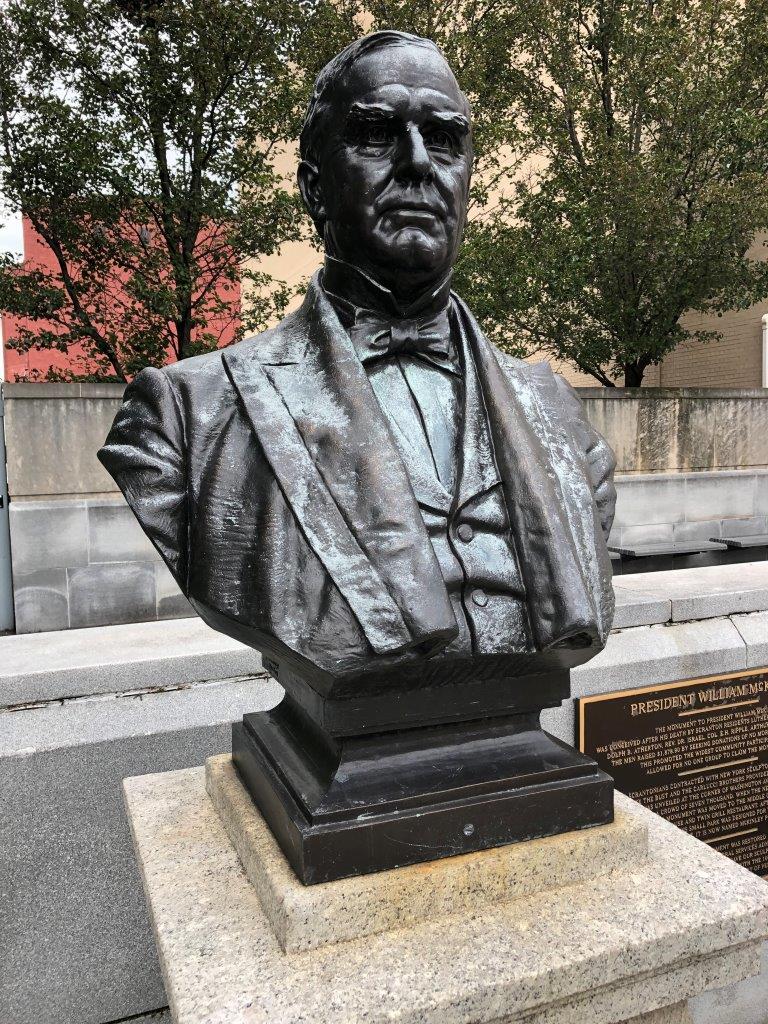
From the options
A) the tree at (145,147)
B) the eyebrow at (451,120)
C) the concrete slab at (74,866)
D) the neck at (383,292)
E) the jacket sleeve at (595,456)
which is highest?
the tree at (145,147)

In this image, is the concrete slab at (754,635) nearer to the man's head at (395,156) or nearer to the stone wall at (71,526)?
the man's head at (395,156)

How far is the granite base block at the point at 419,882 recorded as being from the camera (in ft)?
5.49

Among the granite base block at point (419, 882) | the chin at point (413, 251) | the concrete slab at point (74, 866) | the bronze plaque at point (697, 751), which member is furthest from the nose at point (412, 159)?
the bronze plaque at point (697, 751)

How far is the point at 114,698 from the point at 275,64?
22.8 feet

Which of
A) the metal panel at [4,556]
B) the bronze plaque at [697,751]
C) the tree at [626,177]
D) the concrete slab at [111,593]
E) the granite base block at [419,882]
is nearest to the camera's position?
the granite base block at [419,882]

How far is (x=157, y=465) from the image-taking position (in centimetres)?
192

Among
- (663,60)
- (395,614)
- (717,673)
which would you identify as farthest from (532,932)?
(663,60)

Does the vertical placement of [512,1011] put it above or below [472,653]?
below

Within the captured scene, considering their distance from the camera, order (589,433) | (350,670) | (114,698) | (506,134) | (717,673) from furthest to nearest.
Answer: (506,134)
(717,673)
(114,698)
(589,433)
(350,670)

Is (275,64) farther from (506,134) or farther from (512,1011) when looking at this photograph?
(512,1011)

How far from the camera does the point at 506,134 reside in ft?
28.0

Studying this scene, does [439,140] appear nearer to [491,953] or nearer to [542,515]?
[542,515]

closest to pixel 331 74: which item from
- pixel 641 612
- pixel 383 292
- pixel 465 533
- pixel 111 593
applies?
pixel 383 292

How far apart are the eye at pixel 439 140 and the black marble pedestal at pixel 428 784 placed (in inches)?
52.3
